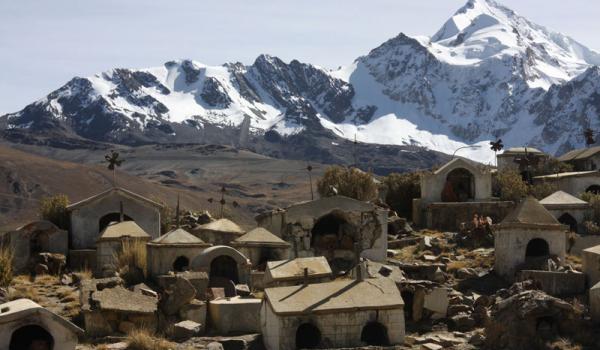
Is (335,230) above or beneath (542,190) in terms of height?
beneath

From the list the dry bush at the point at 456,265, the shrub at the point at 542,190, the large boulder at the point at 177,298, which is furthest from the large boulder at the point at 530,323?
the shrub at the point at 542,190

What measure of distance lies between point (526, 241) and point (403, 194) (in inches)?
712

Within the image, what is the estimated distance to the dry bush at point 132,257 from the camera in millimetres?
39397

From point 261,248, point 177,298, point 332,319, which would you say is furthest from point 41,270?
point 332,319

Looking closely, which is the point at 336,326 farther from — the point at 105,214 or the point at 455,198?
the point at 455,198

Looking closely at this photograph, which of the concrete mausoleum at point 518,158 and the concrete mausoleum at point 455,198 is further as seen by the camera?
the concrete mausoleum at point 518,158

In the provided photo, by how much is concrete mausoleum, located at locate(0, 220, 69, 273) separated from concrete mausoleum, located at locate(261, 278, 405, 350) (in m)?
16.9

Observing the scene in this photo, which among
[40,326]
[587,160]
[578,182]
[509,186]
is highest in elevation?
[587,160]

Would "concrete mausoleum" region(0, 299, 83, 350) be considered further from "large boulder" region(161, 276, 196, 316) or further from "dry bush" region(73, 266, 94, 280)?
"dry bush" region(73, 266, 94, 280)

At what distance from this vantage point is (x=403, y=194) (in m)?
58.0

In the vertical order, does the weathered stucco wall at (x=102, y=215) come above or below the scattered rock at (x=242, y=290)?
above

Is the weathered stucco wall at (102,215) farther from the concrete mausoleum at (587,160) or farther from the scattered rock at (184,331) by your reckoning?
the concrete mausoleum at (587,160)

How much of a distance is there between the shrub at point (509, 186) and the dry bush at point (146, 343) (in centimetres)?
2769

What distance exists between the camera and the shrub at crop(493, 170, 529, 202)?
55469mm
